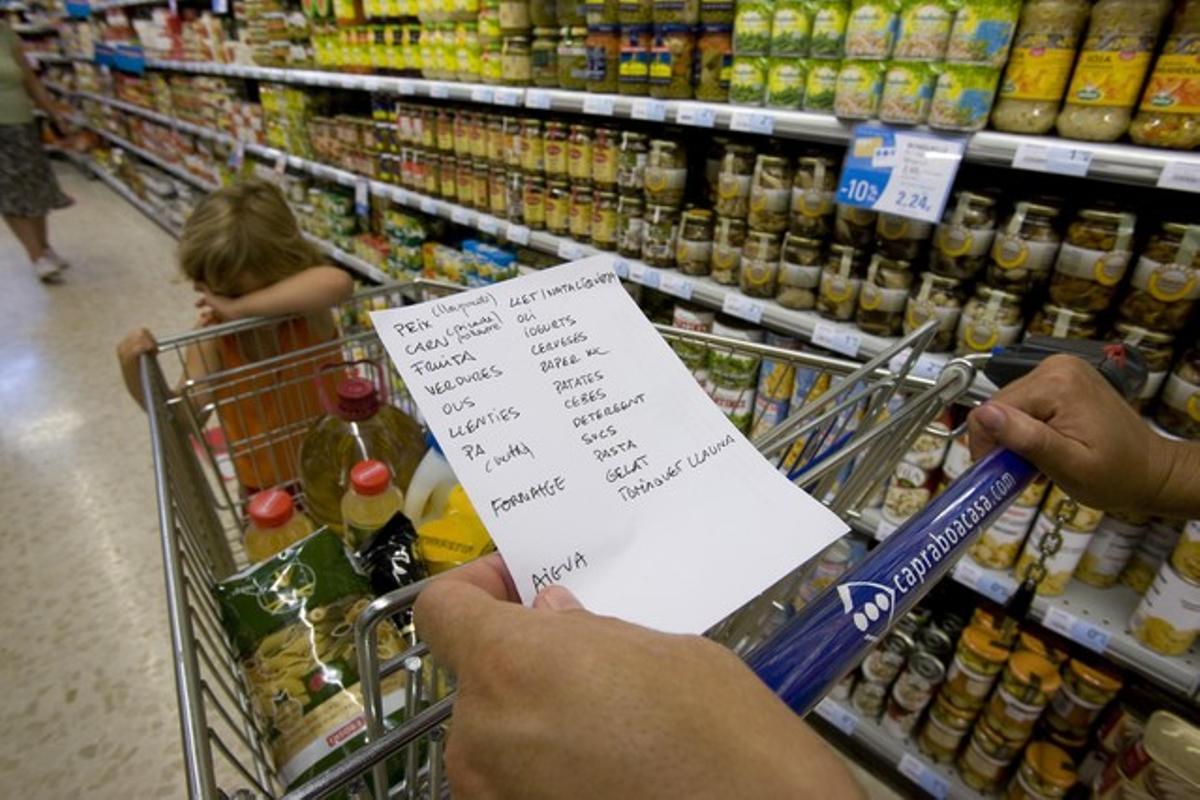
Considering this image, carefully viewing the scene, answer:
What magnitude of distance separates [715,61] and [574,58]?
0.43 meters

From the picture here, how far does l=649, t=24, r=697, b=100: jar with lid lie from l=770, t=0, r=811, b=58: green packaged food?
0.73 feet

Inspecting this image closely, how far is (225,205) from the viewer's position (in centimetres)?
137

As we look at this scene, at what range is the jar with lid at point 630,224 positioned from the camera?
1.58 metres

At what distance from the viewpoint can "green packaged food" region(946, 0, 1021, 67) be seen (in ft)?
3.08

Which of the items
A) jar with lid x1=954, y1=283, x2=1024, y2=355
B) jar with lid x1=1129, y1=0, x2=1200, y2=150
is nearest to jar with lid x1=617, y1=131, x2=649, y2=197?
jar with lid x1=954, y1=283, x2=1024, y2=355

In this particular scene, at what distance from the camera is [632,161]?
1.56 meters

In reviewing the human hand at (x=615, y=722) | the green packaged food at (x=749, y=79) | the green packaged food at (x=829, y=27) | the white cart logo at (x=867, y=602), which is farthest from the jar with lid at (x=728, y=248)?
the human hand at (x=615, y=722)

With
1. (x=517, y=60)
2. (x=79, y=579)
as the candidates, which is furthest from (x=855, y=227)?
(x=79, y=579)

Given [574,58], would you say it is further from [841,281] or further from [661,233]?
[841,281]

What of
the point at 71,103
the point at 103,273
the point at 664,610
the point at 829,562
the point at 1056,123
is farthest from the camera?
the point at 71,103

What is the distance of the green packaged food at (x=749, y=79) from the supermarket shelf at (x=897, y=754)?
1.26 meters

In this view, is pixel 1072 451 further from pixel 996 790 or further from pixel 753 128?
pixel 996 790

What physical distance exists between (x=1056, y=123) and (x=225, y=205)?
159 centimetres

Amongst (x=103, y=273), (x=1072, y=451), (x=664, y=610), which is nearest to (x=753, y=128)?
(x=1072, y=451)
